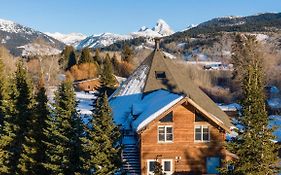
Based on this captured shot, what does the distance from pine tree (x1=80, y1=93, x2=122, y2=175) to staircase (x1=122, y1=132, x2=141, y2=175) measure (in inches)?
196

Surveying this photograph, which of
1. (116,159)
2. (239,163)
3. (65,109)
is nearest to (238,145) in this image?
(239,163)

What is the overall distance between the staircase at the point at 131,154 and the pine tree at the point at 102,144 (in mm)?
4985

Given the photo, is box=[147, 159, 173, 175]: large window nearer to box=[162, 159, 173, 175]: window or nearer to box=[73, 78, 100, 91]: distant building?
box=[162, 159, 173, 175]: window

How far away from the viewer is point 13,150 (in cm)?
3078

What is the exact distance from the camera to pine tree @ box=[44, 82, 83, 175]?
2498 cm

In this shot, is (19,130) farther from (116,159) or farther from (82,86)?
(82,86)

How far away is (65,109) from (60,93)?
1.12m

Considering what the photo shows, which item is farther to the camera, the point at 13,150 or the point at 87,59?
the point at 87,59

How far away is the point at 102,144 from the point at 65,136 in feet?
10.6

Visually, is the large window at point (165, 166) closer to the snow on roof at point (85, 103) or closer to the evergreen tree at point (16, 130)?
the evergreen tree at point (16, 130)

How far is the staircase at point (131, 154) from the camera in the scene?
1150 inches

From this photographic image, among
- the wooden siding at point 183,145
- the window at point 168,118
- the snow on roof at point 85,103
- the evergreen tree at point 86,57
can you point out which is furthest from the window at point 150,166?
the evergreen tree at point 86,57

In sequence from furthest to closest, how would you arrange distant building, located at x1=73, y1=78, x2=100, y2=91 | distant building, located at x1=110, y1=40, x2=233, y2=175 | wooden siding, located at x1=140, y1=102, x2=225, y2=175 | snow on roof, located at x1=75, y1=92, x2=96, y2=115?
1. distant building, located at x1=73, y1=78, x2=100, y2=91
2. snow on roof, located at x1=75, y1=92, x2=96, y2=115
3. wooden siding, located at x1=140, y1=102, x2=225, y2=175
4. distant building, located at x1=110, y1=40, x2=233, y2=175

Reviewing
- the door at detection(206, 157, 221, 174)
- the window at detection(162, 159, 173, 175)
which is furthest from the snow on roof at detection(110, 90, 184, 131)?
the door at detection(206, 157, 221, 174)
